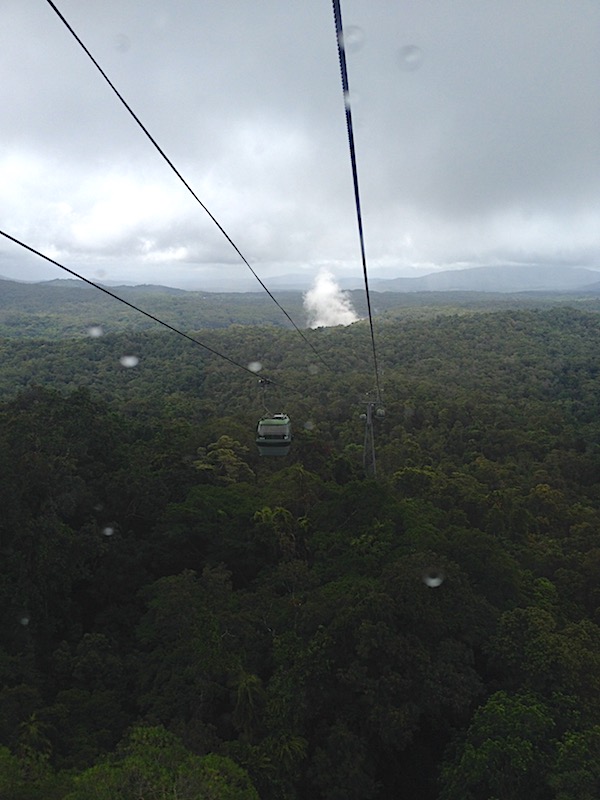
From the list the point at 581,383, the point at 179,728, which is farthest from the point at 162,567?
the point at 581,383

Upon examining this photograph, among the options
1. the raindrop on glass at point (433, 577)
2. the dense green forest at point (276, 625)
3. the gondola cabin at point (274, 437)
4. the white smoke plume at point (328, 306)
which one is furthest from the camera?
the white smoke plume at point (328, 306)

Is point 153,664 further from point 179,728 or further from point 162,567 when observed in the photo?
point 162,567

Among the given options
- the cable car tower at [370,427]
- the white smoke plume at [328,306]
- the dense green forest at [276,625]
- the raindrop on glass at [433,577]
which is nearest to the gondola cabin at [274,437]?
the dense green forest at [276,625]

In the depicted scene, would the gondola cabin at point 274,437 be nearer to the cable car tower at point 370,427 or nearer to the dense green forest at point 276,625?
the dense green forest at point 276,625

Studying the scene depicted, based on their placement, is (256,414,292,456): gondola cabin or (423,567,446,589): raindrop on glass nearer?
(423,567,446,589): raindrop on glass

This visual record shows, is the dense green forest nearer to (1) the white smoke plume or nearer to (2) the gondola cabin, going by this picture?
(2) the gondola cabin

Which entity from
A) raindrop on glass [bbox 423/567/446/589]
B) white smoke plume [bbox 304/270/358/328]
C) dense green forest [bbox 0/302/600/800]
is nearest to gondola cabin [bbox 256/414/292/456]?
dense green forest [bbox 0/302/600/800]
